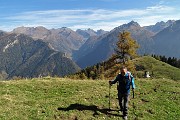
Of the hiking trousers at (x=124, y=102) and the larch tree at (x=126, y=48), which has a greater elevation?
the larch tree at (x=126, y=48)

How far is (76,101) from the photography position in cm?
2616

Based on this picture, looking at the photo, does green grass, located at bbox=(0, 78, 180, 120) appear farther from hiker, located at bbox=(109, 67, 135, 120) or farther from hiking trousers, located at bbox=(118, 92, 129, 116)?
hiker, located at bbox=(109, 67, 135, 120)

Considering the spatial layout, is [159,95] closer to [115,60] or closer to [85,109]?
[85,109]

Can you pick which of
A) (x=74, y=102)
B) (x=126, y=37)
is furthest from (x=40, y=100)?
(x=126, y=37)

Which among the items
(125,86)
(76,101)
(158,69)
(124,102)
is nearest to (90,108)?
(76,101)

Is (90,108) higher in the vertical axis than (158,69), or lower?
higher

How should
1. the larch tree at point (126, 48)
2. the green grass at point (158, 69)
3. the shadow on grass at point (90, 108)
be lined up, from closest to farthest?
the shadow on grass at point (90, 108)
the larch tree at point (126, 48)
the green grass at point (158, 69)

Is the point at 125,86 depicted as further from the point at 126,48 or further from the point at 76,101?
the point at 126,48

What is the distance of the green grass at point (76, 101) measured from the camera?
913 inches

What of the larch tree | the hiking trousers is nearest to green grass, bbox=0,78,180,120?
the hiking trousers

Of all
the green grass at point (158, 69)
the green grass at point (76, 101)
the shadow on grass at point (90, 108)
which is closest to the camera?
the green grass at point (76, 101)

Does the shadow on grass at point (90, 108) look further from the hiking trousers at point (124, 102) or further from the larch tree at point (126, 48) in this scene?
the larch tree at point (126, 48)

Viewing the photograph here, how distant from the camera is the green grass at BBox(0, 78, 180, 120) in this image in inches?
913

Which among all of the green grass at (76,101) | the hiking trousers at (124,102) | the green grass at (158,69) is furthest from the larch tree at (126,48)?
the hiking trousers at (124,102)
